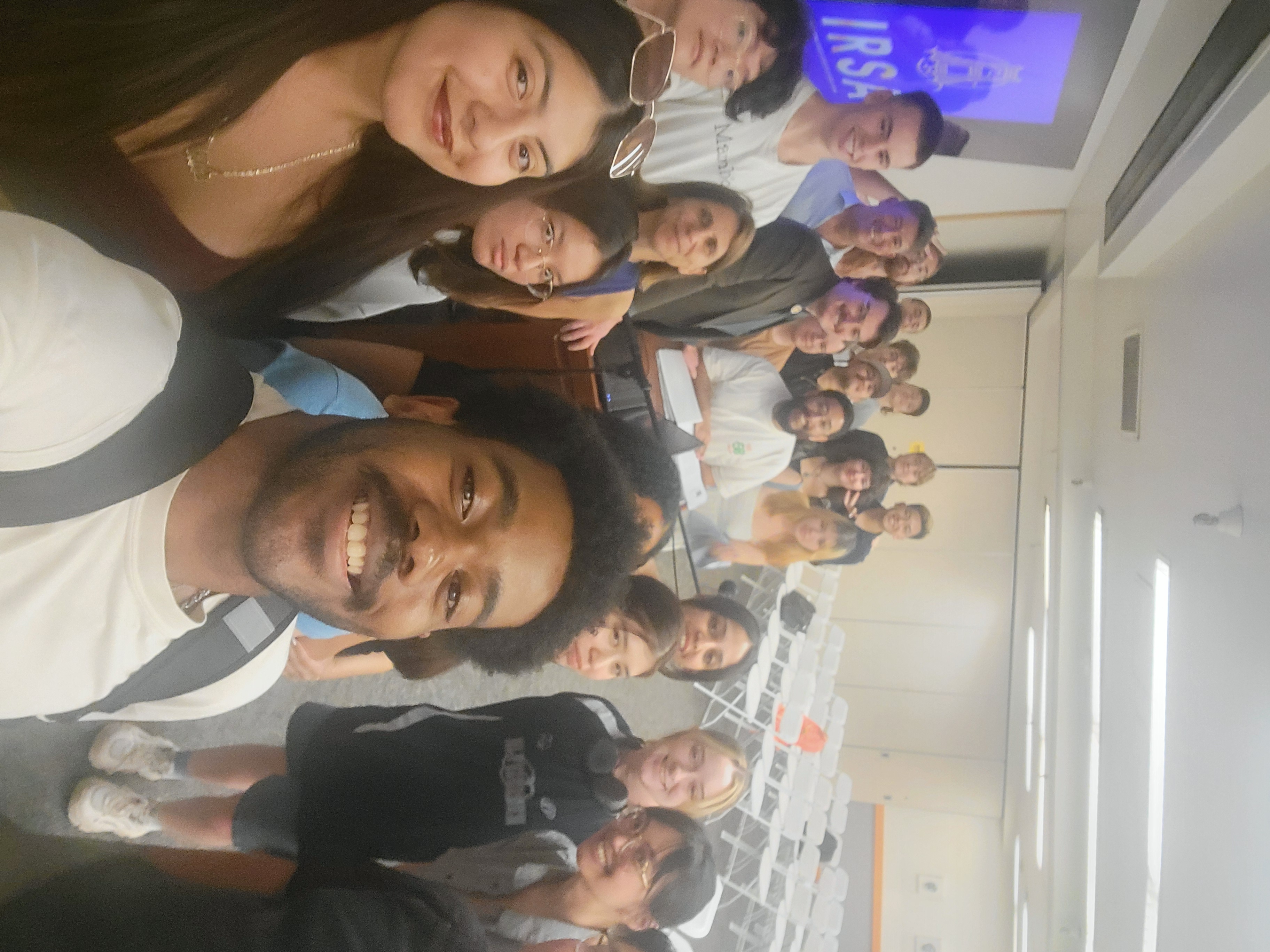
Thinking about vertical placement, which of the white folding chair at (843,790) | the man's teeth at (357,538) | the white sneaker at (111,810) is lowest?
the white folding chair at (843,790)

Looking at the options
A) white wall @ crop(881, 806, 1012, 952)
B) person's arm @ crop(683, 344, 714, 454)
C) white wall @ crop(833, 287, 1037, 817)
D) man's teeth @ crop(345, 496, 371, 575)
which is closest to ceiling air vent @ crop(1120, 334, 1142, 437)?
person's arm @ crop(683, 344, 714, 454)

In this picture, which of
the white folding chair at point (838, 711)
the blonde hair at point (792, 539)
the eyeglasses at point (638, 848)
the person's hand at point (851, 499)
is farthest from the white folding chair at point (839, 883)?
the eyeglasses at point (638, 848)

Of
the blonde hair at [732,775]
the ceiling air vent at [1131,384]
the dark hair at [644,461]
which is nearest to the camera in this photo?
the dark hair at [644,461]

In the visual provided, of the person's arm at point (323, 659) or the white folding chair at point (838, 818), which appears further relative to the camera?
the white folding chair at point (838, 818)

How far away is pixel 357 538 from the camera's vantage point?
94 cm

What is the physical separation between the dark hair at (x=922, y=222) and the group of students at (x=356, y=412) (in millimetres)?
140

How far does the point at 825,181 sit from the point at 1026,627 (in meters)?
3.07

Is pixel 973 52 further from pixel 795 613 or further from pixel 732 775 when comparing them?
pixel 795 613

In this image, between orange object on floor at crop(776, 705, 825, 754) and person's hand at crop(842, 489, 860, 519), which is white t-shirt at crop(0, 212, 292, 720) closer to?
orange object on floor at crop(776, 705, 825, 754)

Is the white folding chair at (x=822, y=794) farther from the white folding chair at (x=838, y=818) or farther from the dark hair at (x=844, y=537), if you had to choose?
the dark hair at (x=844, y=537)

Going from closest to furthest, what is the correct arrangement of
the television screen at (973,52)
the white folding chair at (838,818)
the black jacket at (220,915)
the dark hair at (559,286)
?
1. the black jacket at (220,915)
2. the television screen at (973,52)
3. the dark hair at (559,286)
4. the white folding chair at (838,818)

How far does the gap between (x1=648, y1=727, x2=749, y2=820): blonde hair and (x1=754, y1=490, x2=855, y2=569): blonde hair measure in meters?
0.96

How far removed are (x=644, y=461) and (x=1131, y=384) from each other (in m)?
1.43

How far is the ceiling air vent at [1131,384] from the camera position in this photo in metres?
1.88
